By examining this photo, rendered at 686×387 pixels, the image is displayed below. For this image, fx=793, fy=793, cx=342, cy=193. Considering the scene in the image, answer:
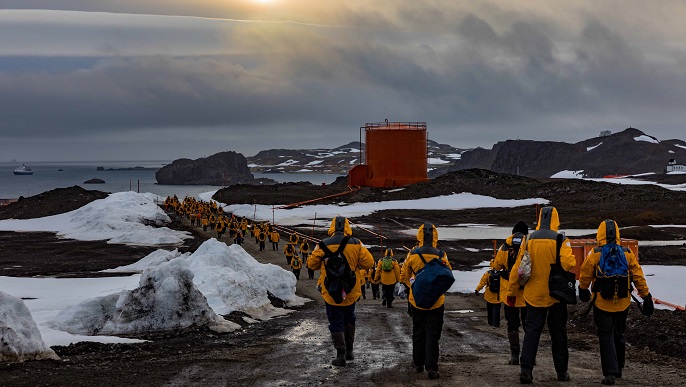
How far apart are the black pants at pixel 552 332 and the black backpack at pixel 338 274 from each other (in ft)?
7.62

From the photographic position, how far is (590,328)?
1522cm

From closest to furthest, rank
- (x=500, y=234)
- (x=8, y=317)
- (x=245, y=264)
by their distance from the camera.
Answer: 1. (x=8, y=317)
2. (x=245, y=264)
3. (x=500, y=234)

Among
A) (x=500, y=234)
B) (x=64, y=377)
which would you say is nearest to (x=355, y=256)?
(x=64, y=377)

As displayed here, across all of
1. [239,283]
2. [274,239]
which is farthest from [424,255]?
[274,239]

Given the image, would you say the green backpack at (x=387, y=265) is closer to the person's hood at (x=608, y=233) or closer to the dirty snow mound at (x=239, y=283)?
the dirty snow mound at (x=239, y=283)

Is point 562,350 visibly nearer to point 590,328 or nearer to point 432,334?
point 432,334

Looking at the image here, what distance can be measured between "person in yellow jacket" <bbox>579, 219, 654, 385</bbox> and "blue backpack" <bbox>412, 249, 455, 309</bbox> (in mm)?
1587

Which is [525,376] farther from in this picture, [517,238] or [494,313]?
[494,313]

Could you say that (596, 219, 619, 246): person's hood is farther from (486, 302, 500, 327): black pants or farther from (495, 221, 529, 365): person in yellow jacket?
(486, 302, 500, 327): black pants

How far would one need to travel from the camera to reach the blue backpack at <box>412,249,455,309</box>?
9602 millimetres

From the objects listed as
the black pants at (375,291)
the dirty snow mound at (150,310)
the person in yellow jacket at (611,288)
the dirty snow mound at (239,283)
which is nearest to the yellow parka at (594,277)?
the person in yellow jacket at (611,288)

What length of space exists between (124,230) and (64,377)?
42803 millimetres

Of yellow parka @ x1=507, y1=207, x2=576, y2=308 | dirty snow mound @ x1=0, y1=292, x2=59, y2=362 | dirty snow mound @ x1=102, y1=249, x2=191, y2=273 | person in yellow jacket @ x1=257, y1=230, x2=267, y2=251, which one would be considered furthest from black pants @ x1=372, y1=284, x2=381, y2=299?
person in yellow jacket @ x1=257, y1=230, x2=267, y2=251

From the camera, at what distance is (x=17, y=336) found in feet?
32.3
